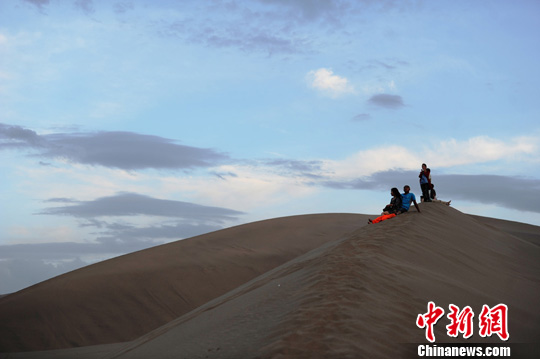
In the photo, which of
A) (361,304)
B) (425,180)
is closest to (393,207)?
(425,180)

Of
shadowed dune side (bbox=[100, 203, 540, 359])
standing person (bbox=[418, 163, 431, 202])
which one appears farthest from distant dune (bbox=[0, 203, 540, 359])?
standing person (bbox=[418, 163, 431, 202])

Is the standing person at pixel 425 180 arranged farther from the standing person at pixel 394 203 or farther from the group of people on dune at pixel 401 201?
the standing person at pixel 394 203

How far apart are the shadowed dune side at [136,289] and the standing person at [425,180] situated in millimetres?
3640

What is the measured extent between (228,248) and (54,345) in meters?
9.07

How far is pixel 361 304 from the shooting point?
244 inches

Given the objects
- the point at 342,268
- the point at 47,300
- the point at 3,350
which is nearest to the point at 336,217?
the point at 47,300

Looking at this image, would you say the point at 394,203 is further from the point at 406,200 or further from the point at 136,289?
the point at 136,289

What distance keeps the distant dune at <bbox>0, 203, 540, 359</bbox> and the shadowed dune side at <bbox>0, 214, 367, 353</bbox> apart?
0.05 meters

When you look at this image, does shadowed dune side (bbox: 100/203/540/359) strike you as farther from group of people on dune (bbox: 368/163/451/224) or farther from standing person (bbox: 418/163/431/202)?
standing person (bbox: 418/163/431/202)

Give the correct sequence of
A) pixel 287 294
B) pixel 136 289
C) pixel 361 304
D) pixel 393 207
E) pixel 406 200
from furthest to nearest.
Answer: pixel 136 289 → pixel 393 207 → pixel 406 200 → pixel 287 294 → pixel 361 304

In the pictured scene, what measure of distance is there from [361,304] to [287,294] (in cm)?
139

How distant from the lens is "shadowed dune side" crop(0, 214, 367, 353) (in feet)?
56.7

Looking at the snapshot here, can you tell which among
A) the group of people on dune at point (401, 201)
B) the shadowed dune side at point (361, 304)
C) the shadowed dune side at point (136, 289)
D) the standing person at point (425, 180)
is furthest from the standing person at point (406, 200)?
the shadowed dune side at point (136, 289)

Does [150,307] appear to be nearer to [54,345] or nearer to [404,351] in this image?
[54,345]
